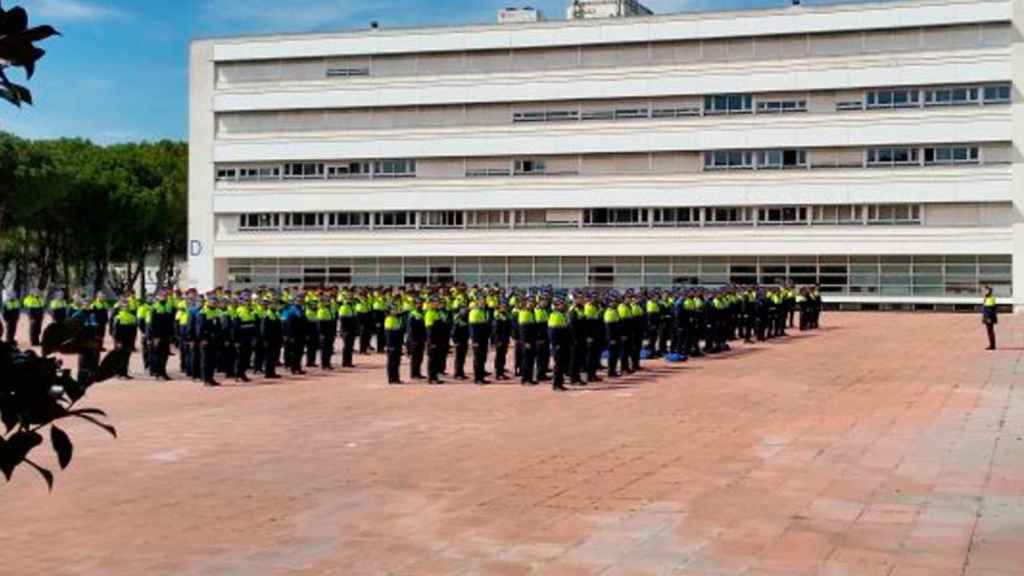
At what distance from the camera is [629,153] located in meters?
53.1

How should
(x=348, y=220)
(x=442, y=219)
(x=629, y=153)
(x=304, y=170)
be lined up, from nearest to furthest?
(x=629, y=153) < (x=442, y=219) < (x=348, y=220) < (x=304, y=170)

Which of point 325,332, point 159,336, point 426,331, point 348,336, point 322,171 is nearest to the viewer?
point 426,331

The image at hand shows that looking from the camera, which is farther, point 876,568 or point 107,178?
point 107,178

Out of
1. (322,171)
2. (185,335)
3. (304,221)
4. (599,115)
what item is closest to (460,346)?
(185,335)

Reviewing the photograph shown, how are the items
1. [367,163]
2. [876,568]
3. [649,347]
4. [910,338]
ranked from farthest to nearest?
[367,163] → [910,338] → [649,347] → [876,568]

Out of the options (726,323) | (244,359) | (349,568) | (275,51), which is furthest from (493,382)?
(275,51)

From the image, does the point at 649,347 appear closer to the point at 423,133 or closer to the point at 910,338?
the point at 910,338

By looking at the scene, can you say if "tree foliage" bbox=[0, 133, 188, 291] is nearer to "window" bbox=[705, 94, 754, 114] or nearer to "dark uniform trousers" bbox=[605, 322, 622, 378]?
"window" bbox=[705, 94, 754, 114]

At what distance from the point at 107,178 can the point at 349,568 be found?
171 ft

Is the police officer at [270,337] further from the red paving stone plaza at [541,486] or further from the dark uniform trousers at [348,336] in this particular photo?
the red paving stone plaza at [541,486]

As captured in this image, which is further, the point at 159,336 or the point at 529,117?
the point at 529,117

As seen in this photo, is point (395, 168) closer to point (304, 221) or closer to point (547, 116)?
point (304, 221)

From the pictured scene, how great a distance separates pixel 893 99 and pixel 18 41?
50.3 meters

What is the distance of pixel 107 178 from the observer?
55938mm
